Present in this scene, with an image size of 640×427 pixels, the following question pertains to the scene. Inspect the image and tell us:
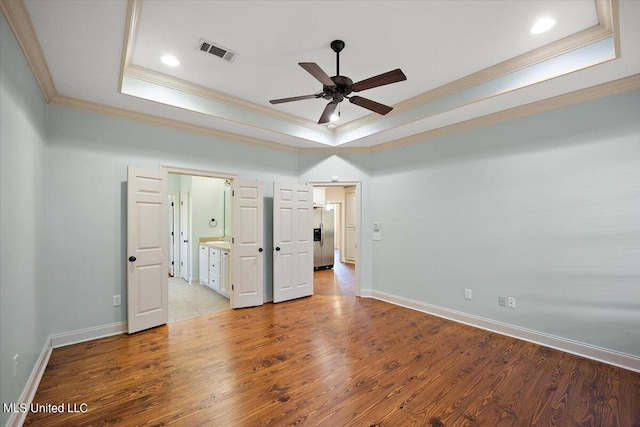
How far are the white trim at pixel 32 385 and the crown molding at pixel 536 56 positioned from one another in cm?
476

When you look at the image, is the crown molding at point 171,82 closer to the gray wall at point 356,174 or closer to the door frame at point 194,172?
the gray wall at point 356,174

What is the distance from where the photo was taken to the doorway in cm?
576

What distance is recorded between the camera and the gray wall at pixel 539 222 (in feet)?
8.92

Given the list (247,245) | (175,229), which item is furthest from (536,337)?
(175,229)

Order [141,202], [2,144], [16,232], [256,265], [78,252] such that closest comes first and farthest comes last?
[2,144]
[16,232]
[78,252]
[141,202]
[256,265]

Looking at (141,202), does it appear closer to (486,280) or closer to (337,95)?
(337,95)

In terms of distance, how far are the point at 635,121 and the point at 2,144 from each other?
5183 millimetres

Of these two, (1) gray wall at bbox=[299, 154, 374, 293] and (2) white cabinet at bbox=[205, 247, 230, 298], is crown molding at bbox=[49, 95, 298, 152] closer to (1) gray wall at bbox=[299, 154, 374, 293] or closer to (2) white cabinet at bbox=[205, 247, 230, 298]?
(1) gray wall at bbox=[299, 154, 374, 293]

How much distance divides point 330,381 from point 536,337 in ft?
8.39

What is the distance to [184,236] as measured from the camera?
6.45 metres

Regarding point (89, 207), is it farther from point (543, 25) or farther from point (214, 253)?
point (543, 25)

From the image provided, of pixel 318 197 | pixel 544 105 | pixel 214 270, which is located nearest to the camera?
pixel 544 105

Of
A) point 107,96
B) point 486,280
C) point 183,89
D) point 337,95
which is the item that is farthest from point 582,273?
point 107,96

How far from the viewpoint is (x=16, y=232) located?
198cm
